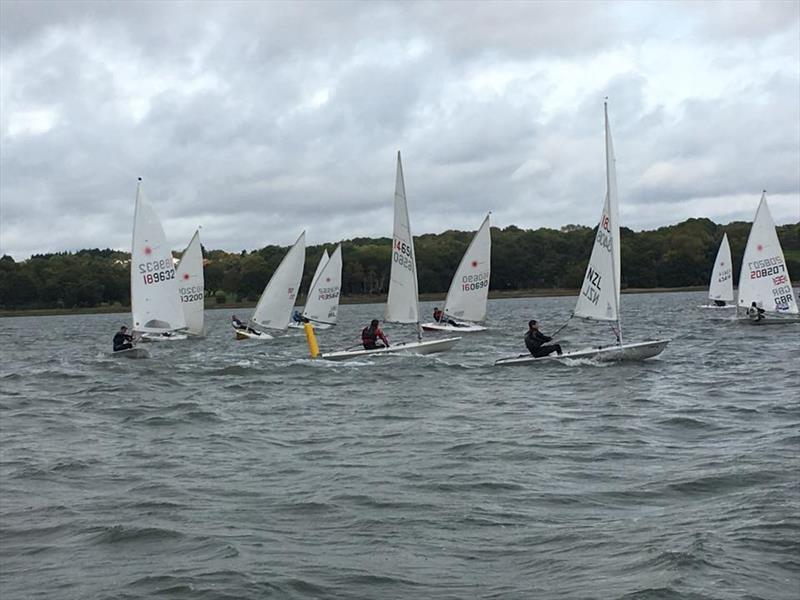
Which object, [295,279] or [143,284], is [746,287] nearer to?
[295,279]

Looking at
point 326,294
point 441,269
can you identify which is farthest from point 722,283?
point 441,269

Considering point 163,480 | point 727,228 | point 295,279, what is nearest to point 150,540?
point 163,480

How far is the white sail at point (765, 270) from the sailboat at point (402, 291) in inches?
608

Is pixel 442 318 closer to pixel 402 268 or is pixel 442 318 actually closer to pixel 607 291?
pixel 402 268

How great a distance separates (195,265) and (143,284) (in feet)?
28.7

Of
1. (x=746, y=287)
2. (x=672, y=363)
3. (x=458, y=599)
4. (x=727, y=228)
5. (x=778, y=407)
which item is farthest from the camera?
(x=727, y=228)

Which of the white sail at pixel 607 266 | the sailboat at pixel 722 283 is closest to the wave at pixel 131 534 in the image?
the white sail at pixel 607 266

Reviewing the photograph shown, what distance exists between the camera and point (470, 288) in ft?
Answer: 134

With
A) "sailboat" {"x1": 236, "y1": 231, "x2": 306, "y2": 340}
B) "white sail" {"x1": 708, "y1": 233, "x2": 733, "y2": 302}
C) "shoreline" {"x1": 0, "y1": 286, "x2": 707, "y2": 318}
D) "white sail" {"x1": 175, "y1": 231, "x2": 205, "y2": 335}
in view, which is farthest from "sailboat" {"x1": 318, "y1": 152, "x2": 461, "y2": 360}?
"shoreline" {"x1": 0, "y1": 286, "x2": 707, "y2": 318}

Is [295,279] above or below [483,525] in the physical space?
above

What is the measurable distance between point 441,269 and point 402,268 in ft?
293

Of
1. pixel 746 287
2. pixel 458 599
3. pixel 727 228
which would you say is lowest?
pixel 458 599

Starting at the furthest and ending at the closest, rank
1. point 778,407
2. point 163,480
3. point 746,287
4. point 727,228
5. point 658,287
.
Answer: point 727,228 → point 658,287 → point 746,287 → point 778,407 → point 163,480

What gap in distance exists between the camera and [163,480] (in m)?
11.8
